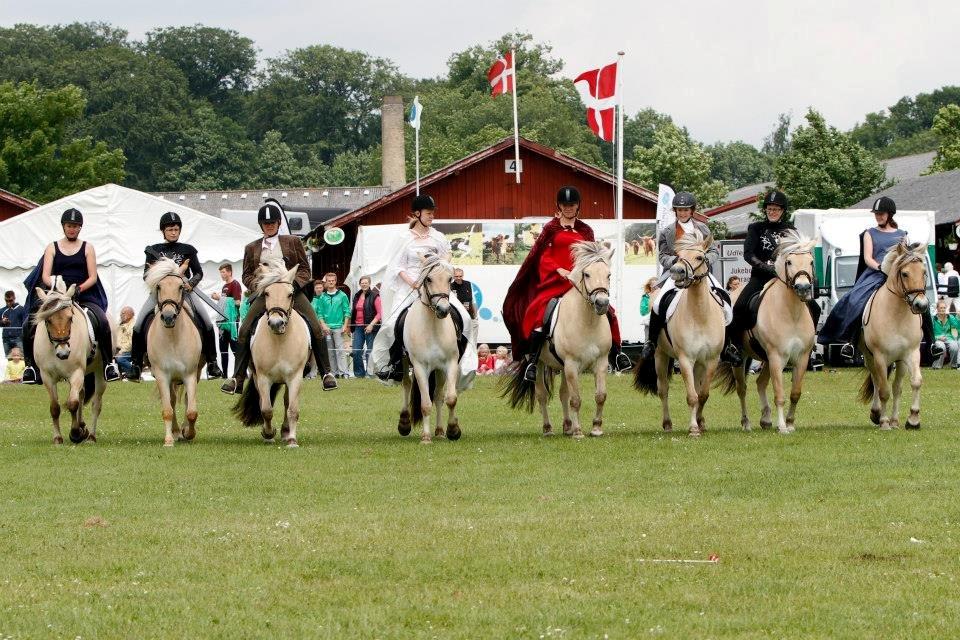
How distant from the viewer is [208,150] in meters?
117

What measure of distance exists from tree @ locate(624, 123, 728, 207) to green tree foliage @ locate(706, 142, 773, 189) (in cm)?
6231

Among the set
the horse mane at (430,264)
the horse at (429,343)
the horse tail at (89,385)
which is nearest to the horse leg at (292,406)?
the horse at (429,343)

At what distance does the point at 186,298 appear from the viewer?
60.4ft

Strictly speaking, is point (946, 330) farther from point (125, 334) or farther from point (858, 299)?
point (125, 334)

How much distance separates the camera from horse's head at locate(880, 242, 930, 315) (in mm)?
17438

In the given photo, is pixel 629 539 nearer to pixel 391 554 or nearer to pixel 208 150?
pixel 391 554

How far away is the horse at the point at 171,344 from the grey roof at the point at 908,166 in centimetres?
8277

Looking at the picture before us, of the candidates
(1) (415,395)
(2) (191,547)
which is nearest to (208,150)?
(1) (415,395)

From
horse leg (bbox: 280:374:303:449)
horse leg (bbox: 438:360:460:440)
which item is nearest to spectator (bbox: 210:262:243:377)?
horse leg (bbox: 280:374:303:449)

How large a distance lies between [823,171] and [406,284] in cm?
5223

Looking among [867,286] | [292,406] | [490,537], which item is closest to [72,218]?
[292,406]

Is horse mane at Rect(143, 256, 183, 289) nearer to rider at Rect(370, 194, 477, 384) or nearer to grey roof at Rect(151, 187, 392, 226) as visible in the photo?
rider at Rect(370, 194, 477, 384)

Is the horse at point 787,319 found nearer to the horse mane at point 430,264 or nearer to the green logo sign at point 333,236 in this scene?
the horse mane at point 430,264

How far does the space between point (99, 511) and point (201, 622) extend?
455cm
